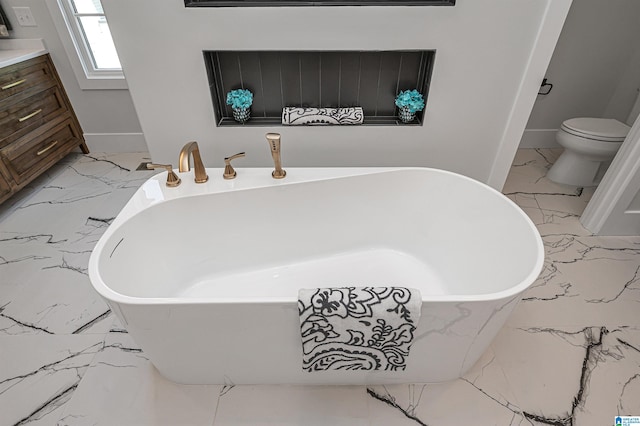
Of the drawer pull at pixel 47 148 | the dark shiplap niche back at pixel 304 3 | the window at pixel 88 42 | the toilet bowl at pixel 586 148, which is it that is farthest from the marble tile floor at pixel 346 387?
the dark shiplap niche back at pixel 304 3

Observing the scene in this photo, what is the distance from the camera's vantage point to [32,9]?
7.77 feet

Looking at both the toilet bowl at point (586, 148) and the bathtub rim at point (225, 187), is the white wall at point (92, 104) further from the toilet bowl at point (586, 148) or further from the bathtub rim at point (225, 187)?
the toilet bowl at point (586, 148)

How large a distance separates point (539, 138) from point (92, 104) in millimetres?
3631

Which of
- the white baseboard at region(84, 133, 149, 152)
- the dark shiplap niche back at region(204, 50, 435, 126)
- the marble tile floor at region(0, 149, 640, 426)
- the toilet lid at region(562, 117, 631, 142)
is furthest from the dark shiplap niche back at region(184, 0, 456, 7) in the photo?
the white baseboard at region(84, 133, 149, 152)

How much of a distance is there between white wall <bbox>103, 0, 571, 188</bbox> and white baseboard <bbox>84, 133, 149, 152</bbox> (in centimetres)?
118

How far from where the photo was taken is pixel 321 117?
1.83 metres

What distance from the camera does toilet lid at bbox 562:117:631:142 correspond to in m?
2.13

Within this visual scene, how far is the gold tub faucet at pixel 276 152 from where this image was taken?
4.87 ft

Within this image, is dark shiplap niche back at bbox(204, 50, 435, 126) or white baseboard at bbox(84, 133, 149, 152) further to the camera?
white baseboard at bbox(84, 133, 149, 152)

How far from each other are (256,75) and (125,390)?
5.21 ft

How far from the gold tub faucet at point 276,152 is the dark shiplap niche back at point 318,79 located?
1.38 feet

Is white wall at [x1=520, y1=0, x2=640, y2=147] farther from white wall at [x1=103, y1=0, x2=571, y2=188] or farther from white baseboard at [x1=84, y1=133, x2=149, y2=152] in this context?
white baseboard at [x1=84, y1=133, x2=149, y2=152]

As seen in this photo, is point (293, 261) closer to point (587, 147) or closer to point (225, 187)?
point (225, 187)

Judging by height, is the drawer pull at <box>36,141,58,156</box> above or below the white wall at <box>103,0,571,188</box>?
below
